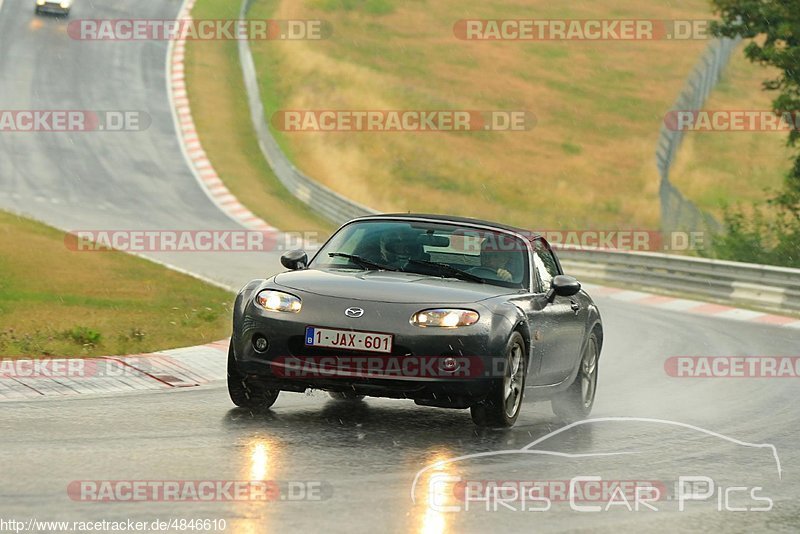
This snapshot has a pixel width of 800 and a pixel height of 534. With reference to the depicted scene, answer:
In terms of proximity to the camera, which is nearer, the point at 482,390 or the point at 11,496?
the point at 11,496

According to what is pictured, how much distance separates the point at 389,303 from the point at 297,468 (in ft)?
5.36

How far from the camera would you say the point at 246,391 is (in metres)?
9.53

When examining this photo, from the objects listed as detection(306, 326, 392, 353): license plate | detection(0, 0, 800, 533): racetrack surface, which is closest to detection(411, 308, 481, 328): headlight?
detection(306, 326, 392, 353): license plate

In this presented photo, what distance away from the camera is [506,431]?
9.34m

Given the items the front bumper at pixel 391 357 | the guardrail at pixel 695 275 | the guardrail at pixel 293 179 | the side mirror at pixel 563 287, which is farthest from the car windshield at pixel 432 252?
the guardrail at pixel 293 179

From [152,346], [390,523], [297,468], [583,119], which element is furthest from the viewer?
[583,119]

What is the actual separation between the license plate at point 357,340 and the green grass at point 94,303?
3.83 metres

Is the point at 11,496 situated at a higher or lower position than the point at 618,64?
lower

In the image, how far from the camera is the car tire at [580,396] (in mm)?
10797

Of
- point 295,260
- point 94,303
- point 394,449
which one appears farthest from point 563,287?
point 94,303

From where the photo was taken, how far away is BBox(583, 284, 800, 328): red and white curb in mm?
21705

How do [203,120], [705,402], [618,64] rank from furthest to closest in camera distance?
[618,64]
[203,120]
[705,402]

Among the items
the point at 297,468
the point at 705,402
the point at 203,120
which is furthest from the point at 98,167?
the point at 297,468

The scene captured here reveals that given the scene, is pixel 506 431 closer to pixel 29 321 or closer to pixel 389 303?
pixel 389 303
